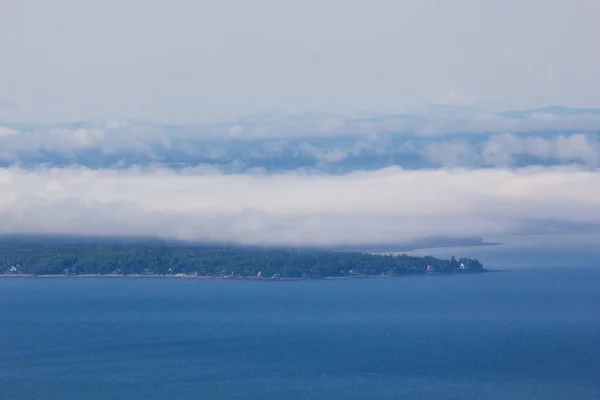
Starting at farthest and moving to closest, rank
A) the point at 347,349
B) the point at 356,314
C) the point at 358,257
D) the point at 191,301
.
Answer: the point at 358,257 → the point at 191,301 → the point at 356,314 → the point at 347,349

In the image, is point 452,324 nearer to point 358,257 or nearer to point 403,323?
point 403,323

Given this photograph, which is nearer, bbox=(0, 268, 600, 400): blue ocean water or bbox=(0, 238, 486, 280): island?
bbox=(0, 268, 600, 400): blue ocean water

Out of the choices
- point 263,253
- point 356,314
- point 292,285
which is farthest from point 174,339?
point 263,253

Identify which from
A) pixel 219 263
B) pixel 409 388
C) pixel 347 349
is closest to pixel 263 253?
pixel 219 263

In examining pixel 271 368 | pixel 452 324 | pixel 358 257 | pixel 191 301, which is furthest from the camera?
pixel 358 257

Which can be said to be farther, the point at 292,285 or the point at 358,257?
the point at 358,257

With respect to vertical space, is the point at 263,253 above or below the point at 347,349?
above

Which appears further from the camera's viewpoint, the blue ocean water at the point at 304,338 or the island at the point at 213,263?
the island at the point at 213,263
